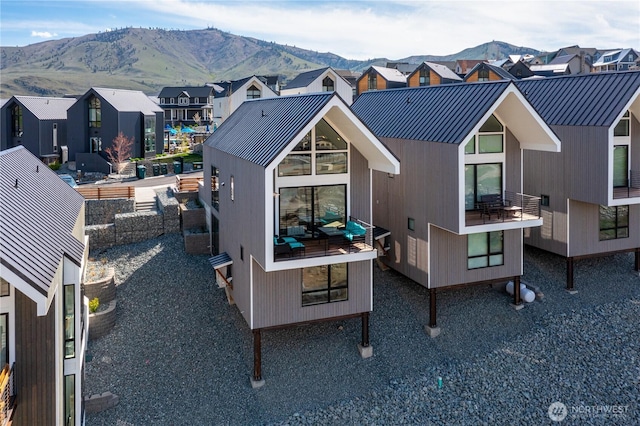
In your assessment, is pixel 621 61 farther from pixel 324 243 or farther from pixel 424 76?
pixel 324 243

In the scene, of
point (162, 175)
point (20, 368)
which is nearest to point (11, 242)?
point (20, 368)

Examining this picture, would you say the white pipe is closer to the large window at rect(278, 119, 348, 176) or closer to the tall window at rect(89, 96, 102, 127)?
the large window at rect(278, 119, 348, 176)

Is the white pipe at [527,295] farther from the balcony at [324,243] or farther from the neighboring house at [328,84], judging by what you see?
the neighboring house at [328,84]

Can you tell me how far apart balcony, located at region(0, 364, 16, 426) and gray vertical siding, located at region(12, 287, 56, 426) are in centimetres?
27

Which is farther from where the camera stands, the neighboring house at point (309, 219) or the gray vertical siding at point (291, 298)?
the gray vertical siding at point (291, 298)

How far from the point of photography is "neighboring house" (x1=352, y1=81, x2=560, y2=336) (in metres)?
15.7

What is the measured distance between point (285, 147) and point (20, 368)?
7.53 m

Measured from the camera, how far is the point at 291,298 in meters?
14.6

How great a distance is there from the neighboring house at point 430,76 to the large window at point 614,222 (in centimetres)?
3608

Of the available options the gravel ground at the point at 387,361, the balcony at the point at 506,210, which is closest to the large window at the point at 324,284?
the gravel ground at the point at 387,361

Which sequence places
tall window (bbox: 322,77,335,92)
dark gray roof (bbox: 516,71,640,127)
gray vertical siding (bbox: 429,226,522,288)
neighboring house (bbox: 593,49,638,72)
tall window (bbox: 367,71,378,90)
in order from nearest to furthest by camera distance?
1. gray vertical siding (bbox: 429,226,522,288)
2. dark gray roof (bbox: 516,71,640,127)
3. tall window (bbox: 322,77,335,92)
4. tall window (bbox: 367,71,378,90)
5. neighboring house (bbox: 593,49,638,72)

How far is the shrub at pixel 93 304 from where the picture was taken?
669 inches

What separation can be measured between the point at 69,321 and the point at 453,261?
11784mm

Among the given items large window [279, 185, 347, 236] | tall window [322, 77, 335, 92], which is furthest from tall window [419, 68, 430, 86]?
large window [279, 185, 347, 236]
